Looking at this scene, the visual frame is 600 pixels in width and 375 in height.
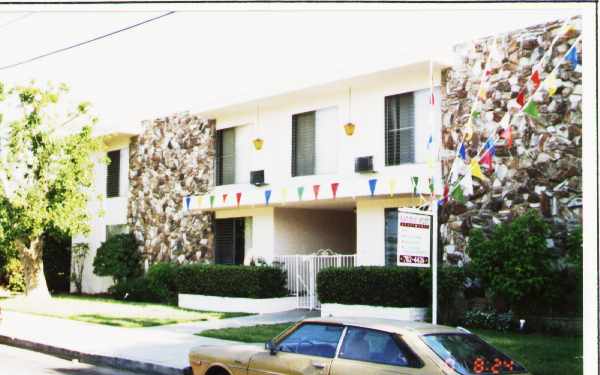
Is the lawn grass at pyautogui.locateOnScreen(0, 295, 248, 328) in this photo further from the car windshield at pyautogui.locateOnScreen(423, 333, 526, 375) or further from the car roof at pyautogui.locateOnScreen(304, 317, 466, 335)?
the car windshield at pyautogui.locateOnScreen(423, 333, 526, 375)

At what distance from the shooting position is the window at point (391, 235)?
60.3ft

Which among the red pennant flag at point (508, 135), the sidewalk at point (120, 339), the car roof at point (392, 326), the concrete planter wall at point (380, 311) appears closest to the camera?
the car roof at point (392, 326)

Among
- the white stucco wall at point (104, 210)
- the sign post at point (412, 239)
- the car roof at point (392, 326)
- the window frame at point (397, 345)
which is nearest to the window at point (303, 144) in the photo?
the white stucco wall at point (104, 210)

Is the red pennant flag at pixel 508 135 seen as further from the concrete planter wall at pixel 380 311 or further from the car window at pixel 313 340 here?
the car window at pixel 313 340

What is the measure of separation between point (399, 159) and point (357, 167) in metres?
1.15

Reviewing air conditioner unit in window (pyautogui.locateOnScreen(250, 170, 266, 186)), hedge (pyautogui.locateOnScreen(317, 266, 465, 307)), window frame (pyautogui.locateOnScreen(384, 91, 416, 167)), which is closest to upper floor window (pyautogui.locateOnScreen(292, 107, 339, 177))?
air conditioner unit in window (pyautogui.locateOnScreen(250, 170, 266, 186))

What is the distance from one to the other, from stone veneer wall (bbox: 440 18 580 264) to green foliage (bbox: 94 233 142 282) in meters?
12.8

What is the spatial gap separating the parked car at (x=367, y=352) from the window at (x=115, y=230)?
19.7 m

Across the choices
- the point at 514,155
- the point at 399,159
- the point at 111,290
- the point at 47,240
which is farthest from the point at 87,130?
the point at 514,155

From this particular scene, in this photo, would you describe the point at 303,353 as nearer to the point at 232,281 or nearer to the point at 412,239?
the point at 412,239

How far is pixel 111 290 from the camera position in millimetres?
25453

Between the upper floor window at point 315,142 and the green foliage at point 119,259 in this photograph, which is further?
the green foliage at point 119,259

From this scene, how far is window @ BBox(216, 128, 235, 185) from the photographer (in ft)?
75.9

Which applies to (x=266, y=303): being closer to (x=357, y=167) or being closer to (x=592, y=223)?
(x=357, y=167)
